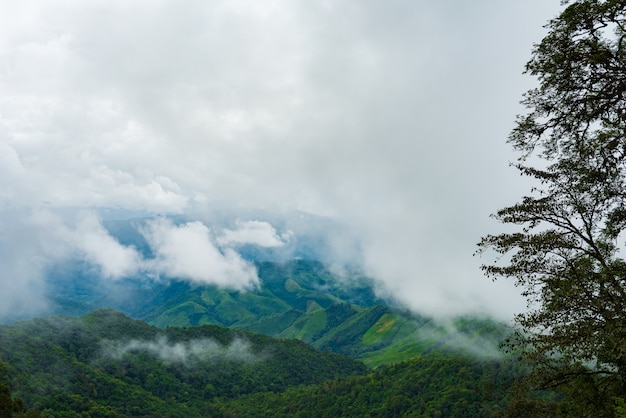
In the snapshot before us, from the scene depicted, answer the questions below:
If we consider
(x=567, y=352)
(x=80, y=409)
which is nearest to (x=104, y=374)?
(x=80, y=409)

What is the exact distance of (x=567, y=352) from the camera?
15.8 meters

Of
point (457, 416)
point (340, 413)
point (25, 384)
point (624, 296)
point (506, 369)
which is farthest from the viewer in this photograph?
point (340, 413)

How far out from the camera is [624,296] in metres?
14.1

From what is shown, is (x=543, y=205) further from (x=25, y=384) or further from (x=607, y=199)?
(x=25, y=384)

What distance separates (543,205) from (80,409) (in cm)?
17469

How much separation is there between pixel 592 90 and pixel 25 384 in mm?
184348

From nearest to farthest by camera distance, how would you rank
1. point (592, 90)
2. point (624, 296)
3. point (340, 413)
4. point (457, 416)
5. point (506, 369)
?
point (624, 296) < point (592, 90) < point (457, 416) < point (506, 369) < point (340, 413)

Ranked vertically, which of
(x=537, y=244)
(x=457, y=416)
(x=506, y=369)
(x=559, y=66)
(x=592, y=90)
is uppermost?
(x=559, y=66)

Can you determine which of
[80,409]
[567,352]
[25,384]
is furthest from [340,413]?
[567,352]

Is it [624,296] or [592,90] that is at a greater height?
[592,90]

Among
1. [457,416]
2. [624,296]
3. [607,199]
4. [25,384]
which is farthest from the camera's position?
[457,416]

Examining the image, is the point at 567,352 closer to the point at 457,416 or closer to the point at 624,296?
the point at 624,296

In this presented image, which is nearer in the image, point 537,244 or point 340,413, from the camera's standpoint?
point 537,244

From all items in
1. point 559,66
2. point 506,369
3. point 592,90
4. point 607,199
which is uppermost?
point 559,66
